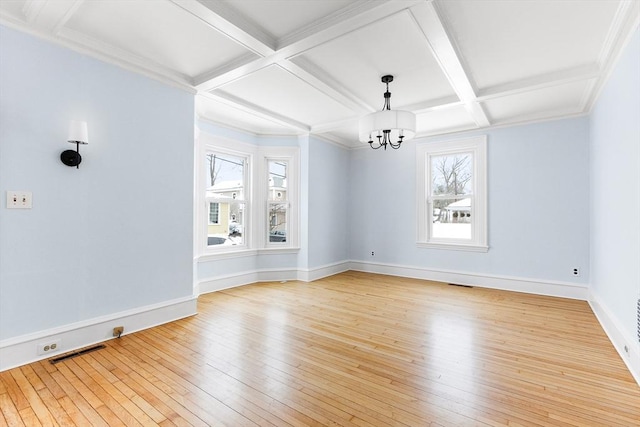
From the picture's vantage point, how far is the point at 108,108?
2875 mm

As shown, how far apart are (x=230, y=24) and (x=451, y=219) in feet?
15.1

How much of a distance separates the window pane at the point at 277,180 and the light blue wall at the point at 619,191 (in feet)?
14.2

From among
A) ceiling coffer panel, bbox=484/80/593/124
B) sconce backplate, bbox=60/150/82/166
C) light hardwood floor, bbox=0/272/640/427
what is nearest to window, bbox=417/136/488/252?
ceiling coffer panel, bbox=484/80/593/124

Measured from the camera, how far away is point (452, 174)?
5484 mm

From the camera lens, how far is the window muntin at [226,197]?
484 centimetres

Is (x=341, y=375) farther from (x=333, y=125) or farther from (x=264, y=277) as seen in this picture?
(x=333, y=125)

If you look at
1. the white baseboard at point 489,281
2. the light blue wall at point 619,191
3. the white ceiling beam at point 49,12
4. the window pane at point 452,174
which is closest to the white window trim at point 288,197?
the white baseboard at point 489,281

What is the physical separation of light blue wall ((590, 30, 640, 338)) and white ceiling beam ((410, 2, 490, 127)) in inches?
48.5

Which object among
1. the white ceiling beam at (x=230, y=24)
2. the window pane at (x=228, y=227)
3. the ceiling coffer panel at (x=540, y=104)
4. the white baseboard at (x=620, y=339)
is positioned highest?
the ceiling coffer panel at (x=540, y=104)

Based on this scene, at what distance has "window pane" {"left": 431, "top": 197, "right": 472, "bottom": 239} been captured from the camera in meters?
5.33

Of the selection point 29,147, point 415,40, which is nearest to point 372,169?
point 415,40

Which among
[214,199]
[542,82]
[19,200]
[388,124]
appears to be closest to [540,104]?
[542,82]

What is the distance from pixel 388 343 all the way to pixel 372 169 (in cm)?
406

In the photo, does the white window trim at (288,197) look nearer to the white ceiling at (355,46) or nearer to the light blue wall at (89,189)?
the white ceiling at (355,46)
